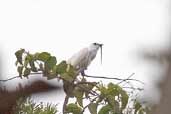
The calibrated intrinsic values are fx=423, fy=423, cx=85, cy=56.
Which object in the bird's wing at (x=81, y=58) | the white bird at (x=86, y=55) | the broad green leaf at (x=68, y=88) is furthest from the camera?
the white bird at (x=86, y=55)

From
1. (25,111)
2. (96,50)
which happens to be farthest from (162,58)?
(96,50)

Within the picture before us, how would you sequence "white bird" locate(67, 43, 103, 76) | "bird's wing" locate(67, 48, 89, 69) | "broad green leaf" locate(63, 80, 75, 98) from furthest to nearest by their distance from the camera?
"white bird" locate(67, 43, 103, 76), "bird's wing" locate(67, 48, 89, 69), "broad green leaf" locate(63, 80, 75, 98)

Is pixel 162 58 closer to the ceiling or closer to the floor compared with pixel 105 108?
closer to the ceiling

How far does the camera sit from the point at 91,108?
1.10m

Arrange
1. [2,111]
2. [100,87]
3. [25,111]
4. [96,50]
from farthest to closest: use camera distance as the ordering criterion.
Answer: [96,50] < [100,87] < [25,111] < [2,111]

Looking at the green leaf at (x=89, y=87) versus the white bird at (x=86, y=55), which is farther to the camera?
the white bird at (x=86, y=55)

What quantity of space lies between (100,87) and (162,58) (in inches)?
28.2

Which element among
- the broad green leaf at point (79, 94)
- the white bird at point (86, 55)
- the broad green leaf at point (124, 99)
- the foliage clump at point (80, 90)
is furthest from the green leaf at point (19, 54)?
the white bird at point (86, 55)

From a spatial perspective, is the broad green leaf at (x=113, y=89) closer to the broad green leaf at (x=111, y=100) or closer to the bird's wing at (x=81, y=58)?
the broad green leaf at (x=111, y=100)

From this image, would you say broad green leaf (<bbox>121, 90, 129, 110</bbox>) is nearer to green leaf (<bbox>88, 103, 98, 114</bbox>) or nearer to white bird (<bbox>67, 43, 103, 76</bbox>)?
green leaf (<bbox>88, 103, 98, 114</bbox>)

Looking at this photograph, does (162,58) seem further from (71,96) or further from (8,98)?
(71,96)

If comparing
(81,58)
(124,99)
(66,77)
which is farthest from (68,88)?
(81,58)

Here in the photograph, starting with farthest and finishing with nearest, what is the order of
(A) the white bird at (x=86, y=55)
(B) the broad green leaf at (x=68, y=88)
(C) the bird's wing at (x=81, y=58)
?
(A) the white bird at (x=86, y=55)
(C) the bird's wing at (x=81, y=58)
(B) the broad green leaf at (x=68, y=88)

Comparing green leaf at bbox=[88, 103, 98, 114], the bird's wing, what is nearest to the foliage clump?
green leaf at bbox=[88, 103, 98, 114]
